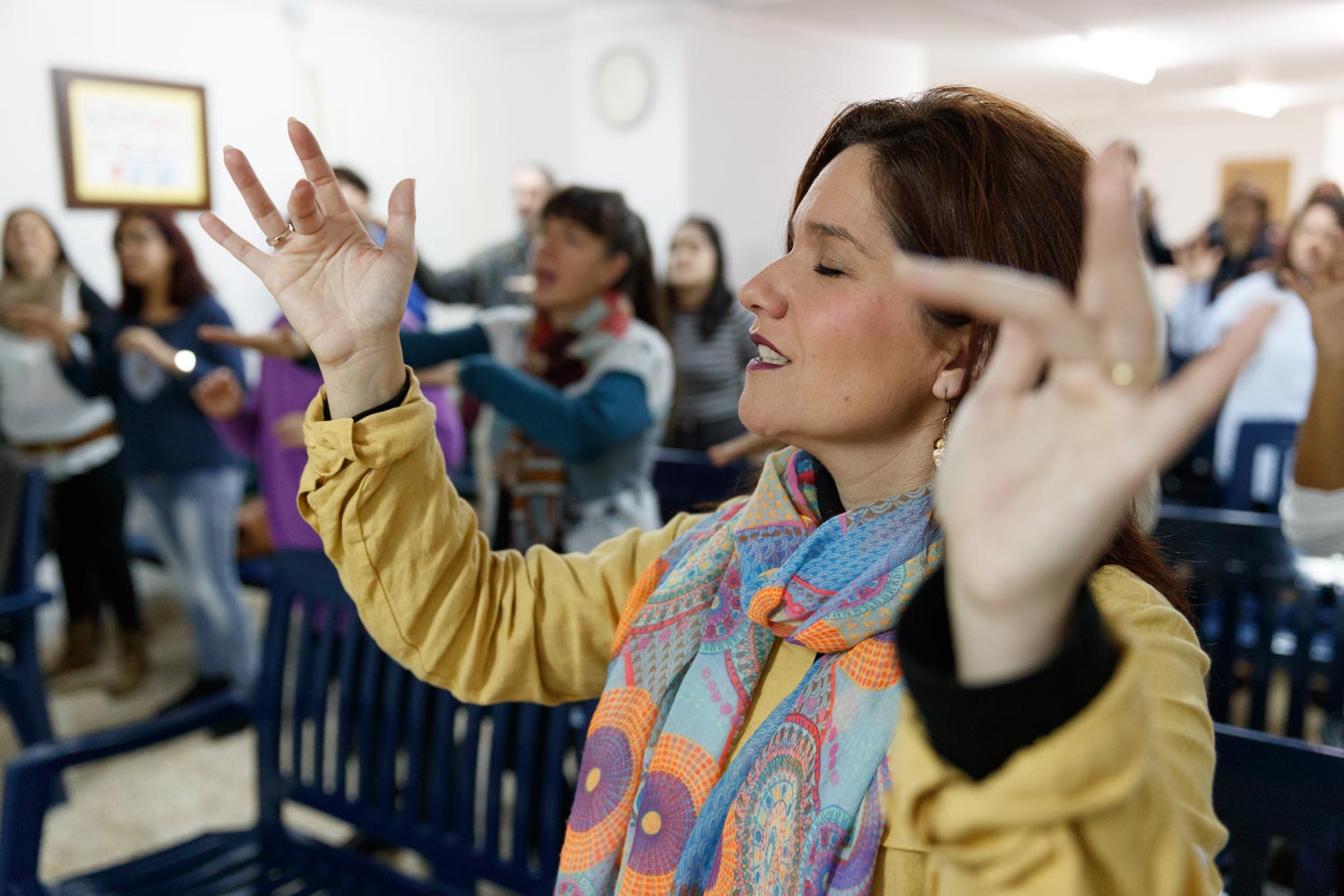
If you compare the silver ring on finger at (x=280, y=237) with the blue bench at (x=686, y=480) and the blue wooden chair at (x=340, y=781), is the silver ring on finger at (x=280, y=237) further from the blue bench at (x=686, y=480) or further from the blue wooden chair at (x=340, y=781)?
the blue bench at (x=686, y=480)

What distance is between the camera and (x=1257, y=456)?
9.68 feet

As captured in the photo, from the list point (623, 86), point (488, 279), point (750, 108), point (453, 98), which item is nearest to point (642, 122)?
point (623, 86)

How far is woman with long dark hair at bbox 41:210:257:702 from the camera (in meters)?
3.11

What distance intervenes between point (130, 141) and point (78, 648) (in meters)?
2.34

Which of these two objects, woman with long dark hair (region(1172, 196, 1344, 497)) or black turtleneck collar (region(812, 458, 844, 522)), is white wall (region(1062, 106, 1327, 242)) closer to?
woman with long dark hair (region(1172, 196, 1344, 497))

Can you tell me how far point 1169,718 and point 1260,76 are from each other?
1007 centimetres

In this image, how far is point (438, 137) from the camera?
608 centimetres

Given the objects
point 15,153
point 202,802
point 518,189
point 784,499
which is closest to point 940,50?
point 518,189

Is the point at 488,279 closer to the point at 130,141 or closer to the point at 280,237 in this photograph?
the point at 130,141

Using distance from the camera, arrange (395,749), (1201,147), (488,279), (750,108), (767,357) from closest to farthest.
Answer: (767,357) → (395,749) → (488,279) → (750,108) → (1201,147)

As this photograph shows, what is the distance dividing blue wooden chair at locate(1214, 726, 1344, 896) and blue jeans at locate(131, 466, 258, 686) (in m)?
2.83

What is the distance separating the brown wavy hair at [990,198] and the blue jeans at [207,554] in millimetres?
2770

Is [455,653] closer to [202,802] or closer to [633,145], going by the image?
[202,802]

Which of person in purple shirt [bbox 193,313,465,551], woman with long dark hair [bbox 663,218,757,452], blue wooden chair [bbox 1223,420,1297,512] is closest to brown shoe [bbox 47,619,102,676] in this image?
person in purple shirt [bbox 193,313,465,551]
